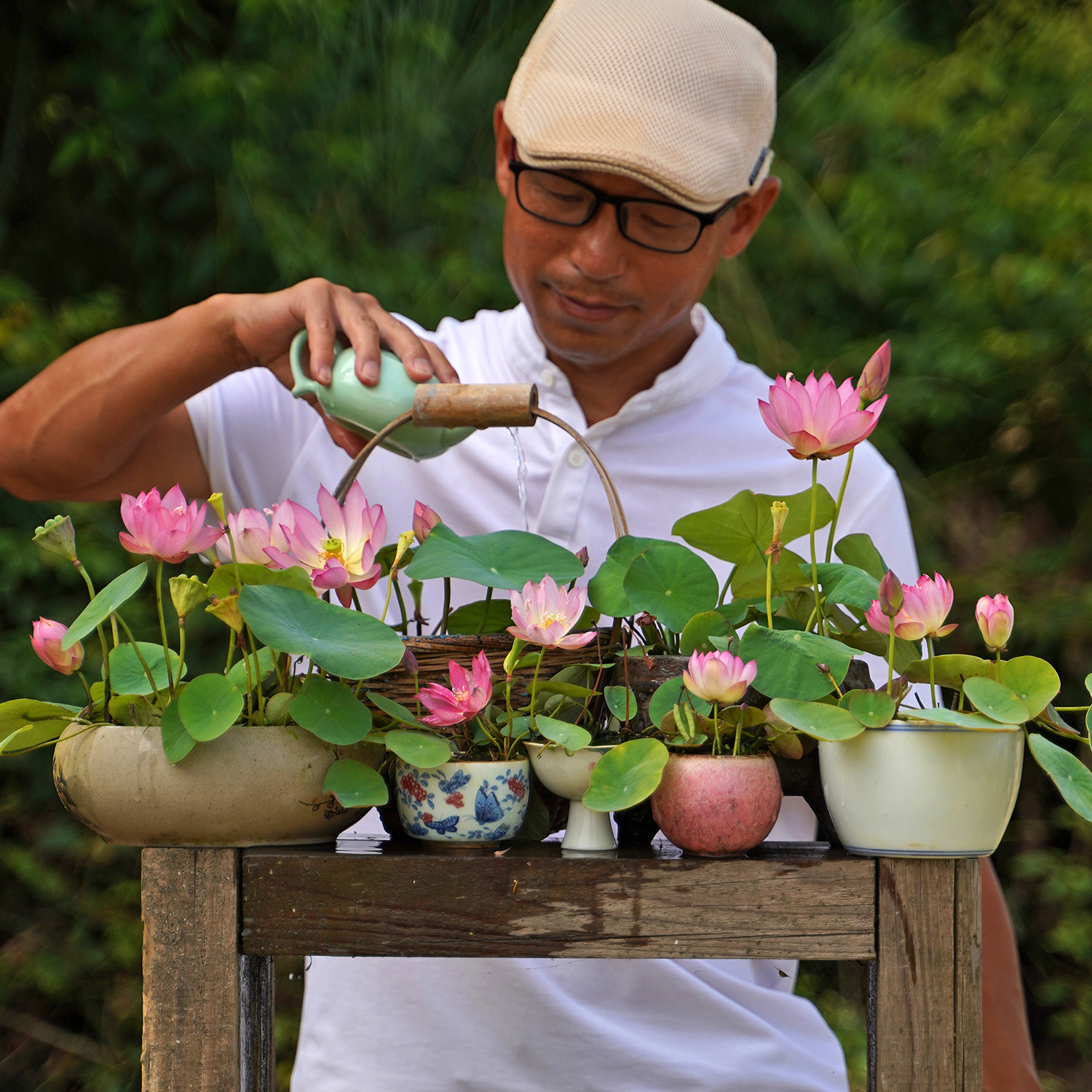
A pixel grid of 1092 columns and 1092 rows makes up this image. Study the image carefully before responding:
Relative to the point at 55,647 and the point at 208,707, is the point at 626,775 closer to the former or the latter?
the point at 208,707

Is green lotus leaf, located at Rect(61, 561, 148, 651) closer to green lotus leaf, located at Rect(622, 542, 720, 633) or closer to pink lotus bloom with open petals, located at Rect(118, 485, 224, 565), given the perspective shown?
pink lotus bloom with open petals, located at Rect(118, 485, 224, 565)

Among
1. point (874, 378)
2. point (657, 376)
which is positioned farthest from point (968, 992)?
point (657, 376)

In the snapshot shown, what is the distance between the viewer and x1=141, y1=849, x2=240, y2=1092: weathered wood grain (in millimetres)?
643

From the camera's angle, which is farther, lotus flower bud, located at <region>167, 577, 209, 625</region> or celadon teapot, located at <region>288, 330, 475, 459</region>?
celadon teapot, located at <region>288, 330, 475, 459</region>

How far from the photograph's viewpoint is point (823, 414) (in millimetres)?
674

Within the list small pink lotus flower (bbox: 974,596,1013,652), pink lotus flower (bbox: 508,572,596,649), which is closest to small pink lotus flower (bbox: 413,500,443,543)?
pink lotus flower (bbox: 508,572,596,649)

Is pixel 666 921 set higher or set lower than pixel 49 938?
higher

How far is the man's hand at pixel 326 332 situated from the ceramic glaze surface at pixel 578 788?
0.38 metres

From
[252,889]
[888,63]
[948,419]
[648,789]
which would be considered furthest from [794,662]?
[888,63]

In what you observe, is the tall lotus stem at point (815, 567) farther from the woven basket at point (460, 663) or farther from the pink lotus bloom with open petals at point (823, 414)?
the woven basket at point (460, 663)

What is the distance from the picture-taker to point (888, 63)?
2.63 m

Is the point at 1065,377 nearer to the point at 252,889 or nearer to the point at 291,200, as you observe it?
the point at 291,200

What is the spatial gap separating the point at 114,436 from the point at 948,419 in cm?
194

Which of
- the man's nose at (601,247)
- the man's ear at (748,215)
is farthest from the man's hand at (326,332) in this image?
the man's ear at (748,215)
